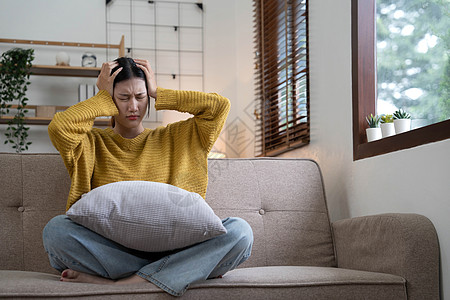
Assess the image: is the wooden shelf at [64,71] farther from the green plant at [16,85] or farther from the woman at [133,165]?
the woman at [133,165]

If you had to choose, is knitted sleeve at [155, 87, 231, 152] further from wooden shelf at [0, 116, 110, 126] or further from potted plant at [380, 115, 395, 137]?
wooden shelf at [0, 116, 110, 126]

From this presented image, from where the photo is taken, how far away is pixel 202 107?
1814mm

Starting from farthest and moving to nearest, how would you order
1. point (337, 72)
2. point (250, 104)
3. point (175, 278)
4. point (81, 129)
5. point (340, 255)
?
point (250, 104)
point (337, 72)
point (340, 255)
point (81, 129)
point (175, 278)

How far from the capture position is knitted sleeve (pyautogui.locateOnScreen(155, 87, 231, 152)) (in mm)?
1817

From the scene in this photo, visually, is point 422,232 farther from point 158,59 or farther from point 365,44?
point 158,59

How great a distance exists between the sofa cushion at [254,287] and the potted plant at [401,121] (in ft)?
1.92

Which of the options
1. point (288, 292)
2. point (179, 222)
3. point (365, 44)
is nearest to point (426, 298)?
point (288, 292)

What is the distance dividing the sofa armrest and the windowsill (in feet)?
0.83

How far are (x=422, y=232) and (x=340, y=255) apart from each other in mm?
446

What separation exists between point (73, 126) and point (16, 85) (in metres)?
2.50

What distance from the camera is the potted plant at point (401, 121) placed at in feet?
6.22

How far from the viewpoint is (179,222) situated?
54.6 inches

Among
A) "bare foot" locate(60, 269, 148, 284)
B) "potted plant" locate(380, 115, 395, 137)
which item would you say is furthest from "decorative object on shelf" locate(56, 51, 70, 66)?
"bare foot" locate(60, 269, 148, 284)

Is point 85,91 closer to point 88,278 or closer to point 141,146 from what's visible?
point 141,146
